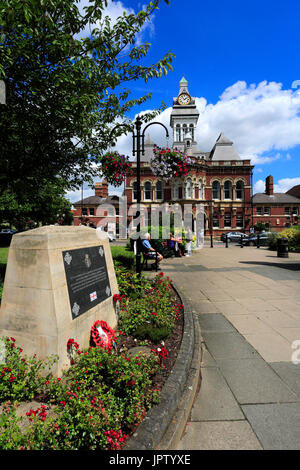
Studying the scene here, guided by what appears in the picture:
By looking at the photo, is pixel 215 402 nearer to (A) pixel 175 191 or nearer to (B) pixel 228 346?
(B) pixel 228 346

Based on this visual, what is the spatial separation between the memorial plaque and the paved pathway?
1.81 meters

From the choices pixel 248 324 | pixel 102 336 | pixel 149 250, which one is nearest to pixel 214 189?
pixel 149 250

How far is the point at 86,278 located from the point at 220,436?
2.39 metres

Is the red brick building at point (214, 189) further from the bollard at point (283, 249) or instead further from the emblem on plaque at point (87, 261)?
the emblem on plaque at point (87, 261)

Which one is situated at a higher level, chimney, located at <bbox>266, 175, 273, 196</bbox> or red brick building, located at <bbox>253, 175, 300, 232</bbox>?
chimney, located at <bbox>266, 175, 273, 196</bbox>

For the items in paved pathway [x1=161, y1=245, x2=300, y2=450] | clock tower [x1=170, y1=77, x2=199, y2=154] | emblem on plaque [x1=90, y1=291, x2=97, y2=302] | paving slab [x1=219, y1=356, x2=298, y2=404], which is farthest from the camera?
clock tower [x1=170, y1=77, x2=199, y2=154]

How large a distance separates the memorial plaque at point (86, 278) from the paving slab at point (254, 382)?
81.1 inches

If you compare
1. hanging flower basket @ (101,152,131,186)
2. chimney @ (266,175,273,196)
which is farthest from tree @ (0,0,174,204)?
chimney @ (266,175,273,196)

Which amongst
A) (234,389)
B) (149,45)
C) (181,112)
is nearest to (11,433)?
A: (234,389)

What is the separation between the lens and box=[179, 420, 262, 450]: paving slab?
6.48ft

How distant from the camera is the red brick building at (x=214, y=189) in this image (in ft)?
113

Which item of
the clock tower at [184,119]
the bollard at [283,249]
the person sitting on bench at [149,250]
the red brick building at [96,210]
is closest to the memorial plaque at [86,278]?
the person sitting on bench at [149,250]

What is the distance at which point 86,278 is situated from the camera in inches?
136

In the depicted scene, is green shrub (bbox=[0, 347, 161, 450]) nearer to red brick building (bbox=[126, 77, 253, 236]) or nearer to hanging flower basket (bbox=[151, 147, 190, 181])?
hanging flower basket (bbox=[151, 147, 190, 181])
